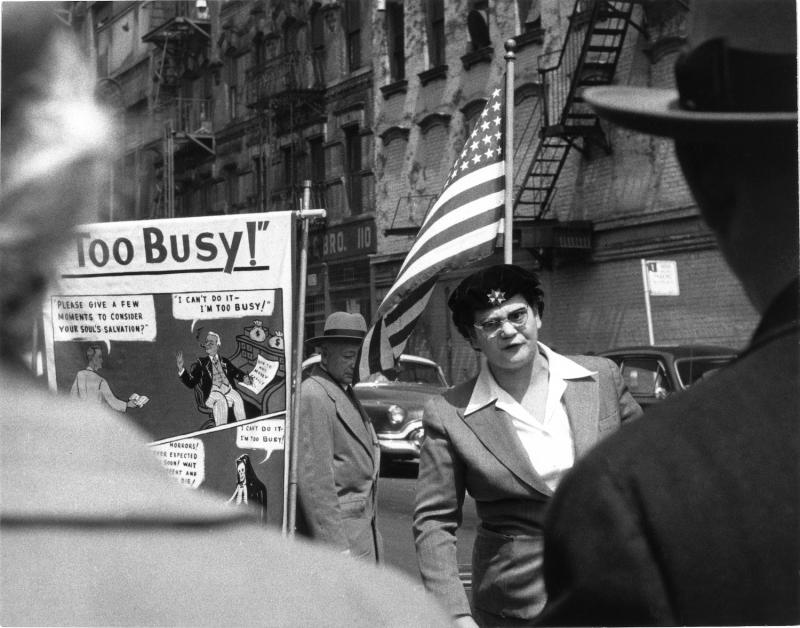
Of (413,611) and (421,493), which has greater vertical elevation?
(413,611)

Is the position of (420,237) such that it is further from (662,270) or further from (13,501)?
(13,501)

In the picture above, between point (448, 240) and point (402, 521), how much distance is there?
4534 mm

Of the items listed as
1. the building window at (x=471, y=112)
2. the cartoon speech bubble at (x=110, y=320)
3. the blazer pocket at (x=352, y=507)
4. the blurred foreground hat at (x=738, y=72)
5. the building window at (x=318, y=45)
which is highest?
the building window at (x=318, y=45)

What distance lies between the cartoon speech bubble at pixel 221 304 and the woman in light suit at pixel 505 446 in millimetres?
1548

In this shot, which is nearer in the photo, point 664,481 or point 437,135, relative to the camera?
point 664,481

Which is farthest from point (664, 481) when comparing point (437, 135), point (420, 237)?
point (437, 135)

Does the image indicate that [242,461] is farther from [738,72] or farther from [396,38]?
[396,38]

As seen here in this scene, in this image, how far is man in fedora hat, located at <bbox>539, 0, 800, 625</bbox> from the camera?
1343 mm

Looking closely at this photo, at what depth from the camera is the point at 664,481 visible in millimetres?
1364

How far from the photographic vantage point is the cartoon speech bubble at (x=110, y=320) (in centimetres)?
556

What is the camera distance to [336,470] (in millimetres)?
5758

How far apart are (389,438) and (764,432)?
14.2 meters


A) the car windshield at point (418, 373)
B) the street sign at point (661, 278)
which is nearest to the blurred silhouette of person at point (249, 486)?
the street sign at point (661, 278)

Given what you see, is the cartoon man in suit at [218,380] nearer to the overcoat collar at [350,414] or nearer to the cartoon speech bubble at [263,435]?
the cartoon speech bubble at [263,435]
